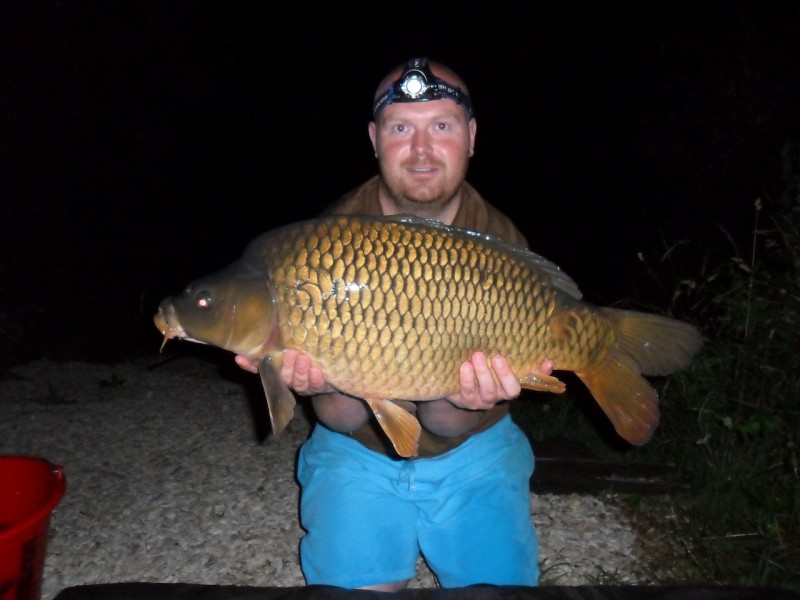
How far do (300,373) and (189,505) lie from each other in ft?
4.15

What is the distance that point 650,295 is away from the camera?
17.6 feet

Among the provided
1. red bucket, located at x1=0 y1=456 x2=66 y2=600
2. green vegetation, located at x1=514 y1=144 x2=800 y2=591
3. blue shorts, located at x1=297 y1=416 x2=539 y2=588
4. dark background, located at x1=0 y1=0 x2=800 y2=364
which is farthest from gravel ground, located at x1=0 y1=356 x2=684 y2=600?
dark background, located at x1=0 y1=0 x2=800 y2=364

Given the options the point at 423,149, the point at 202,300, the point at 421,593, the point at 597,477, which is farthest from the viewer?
the point at 597,477

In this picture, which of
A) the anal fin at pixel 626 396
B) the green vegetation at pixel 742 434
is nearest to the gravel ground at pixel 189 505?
the green vegetation at pixel 742 434

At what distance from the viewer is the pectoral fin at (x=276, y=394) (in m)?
1.67

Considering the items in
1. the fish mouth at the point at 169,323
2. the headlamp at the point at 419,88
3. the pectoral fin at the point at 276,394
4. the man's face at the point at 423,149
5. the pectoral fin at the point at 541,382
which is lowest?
the pectoral fin at the point at 276,394

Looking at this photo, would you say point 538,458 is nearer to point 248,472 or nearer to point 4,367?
point 248,472

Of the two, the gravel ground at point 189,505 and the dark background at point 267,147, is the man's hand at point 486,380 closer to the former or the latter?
the gravel ground at point 189,505

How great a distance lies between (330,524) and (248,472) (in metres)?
1.00

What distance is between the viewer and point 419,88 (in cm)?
210

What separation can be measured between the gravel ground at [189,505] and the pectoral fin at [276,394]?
82 cm

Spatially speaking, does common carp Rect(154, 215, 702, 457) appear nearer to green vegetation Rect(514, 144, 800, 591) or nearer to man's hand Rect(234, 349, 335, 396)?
man's hand Rect(234, 349, 335, 396)

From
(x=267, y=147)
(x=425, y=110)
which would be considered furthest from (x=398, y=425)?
(x=267, y=147)

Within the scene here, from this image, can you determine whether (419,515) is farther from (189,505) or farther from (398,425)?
(189,505)
